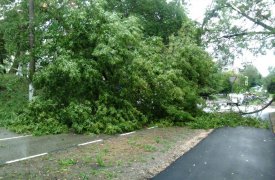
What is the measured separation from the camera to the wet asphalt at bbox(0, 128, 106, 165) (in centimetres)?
945

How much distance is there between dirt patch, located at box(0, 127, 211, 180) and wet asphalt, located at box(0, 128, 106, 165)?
696 millimetres

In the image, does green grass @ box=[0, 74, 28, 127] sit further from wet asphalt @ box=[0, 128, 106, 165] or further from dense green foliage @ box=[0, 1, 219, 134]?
wet asphalt @ box=[0, 128, 106, 165]

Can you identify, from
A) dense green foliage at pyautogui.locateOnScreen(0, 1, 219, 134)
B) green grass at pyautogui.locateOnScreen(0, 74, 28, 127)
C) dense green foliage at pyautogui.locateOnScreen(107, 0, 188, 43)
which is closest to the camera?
dense green foliage at pyautogui.locateOnScreen(0, 1, 219, 134)

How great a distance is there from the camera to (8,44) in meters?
19.0

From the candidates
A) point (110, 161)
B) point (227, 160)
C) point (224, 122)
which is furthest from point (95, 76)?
point (224, 122)

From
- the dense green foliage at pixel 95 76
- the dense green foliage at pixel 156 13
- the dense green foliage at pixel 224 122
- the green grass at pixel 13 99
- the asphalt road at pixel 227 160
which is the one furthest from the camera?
the dense green foliage at pixel 156 13

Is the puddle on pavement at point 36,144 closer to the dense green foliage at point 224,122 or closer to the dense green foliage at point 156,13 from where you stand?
the dense green foliage at point 224,122

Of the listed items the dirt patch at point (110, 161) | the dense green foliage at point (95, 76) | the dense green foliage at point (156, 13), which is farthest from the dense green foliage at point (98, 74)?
the dense green foliage at point (156, 13)

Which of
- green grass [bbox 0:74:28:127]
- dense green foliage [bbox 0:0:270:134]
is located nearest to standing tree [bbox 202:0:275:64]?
dense green foliage [bbox 0:0:270:134]

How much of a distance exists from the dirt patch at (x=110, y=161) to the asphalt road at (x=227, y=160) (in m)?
0.39

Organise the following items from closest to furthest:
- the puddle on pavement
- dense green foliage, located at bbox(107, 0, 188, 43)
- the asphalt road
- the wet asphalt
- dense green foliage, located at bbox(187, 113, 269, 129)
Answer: the asphalt road → the puddle on pavement → the wet asphalt → dense green foliage, located at bbox(187, 113, 269, 129) → dense green foliage, located at bbox(107, 0, 188, 43)

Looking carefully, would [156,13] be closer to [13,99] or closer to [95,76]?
[95,76]

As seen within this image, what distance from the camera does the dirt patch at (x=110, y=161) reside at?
7371mm

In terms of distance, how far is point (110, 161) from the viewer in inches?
340
